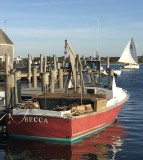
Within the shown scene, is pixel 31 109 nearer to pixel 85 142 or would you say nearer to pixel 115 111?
pixel 85 142

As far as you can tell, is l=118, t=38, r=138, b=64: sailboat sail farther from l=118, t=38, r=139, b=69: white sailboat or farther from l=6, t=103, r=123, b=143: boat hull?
l=6, t=103, r=123, b=143: boat hull

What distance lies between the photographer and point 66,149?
55.0 feet

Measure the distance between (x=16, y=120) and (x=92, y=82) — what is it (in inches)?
334

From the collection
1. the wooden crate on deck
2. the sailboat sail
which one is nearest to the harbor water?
the wooden crate on deck

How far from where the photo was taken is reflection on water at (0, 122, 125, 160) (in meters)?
15.8

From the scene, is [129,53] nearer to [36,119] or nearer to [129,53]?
[129,53]

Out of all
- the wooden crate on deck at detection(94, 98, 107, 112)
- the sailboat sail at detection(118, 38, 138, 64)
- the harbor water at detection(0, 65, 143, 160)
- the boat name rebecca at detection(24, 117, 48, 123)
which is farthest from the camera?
the sailboat sail at detection(118, 38, 138, 64)

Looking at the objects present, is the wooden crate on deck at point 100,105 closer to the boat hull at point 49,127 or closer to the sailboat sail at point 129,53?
the boat hull at point 49,127

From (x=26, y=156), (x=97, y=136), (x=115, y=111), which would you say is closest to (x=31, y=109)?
(x=26, y=156)

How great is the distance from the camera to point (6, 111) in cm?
1933

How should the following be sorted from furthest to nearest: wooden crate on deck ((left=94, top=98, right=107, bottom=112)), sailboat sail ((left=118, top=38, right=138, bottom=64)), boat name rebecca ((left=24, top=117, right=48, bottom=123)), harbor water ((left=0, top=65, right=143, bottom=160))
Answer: sailboat sail ((left=118, top=38, right=138, bottom=64))
wooden crate on deck ((left=94, top=98, right=107, bottom=112))
boat name rebecca ((left=24, top=117, right=48, bottom=123))
harbor water ((left=0, top=65, right=143, bottom=160))

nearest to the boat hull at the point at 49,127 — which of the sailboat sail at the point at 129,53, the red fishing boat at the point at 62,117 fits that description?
the red fishing boat at the point at 62,117

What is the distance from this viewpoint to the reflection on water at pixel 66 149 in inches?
623

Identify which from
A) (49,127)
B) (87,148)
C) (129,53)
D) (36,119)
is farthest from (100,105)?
(129,53)
